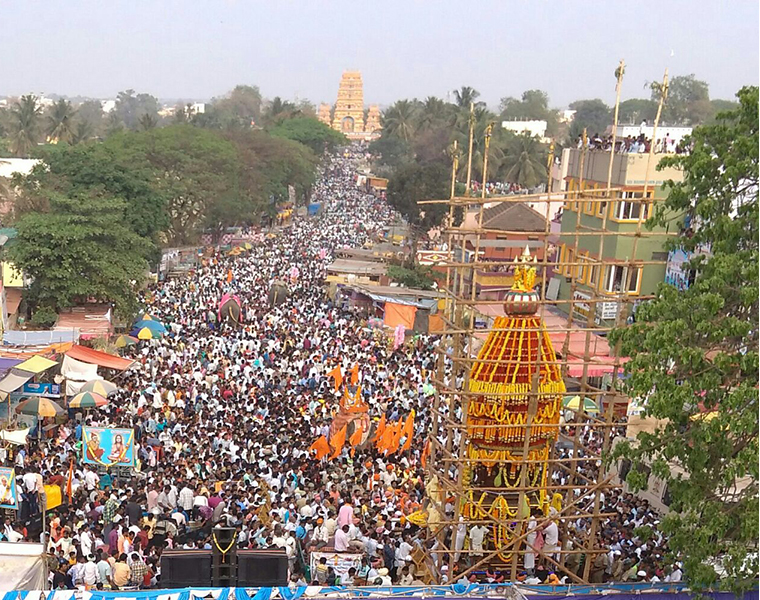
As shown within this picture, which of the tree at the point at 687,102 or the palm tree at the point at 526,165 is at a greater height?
the tree at the point at 687,102

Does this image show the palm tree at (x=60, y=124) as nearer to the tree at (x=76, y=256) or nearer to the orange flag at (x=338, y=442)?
the tree at (x=76, y=256)

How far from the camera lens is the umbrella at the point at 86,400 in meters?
18.1

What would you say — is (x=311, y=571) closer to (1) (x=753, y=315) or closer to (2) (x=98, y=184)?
(1) (x=753, y=315)

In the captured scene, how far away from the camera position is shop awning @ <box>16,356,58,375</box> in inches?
739

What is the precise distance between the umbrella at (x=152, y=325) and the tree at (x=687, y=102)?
7853 cm

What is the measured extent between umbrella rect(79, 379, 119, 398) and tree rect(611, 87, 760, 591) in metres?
11.9

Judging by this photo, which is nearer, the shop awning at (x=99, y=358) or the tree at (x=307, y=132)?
the shop awning at (x=99, y=358)

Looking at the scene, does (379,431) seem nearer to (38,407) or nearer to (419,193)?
(38,407)

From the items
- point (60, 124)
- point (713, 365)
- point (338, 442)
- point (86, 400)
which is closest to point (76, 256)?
point (86, 400)

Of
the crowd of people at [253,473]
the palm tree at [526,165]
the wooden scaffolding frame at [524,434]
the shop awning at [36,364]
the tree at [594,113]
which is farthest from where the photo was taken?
the tree at [594,113]

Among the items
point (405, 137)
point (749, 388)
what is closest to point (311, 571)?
point (749, 388)

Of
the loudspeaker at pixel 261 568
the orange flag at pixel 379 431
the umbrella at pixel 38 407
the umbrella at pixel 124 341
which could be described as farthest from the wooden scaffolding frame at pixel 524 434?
the umbrella at pixel 124 341

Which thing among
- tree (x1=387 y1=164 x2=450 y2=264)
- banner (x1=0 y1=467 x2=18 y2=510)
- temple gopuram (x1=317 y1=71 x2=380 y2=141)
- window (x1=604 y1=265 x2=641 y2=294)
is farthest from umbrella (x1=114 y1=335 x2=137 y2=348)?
temple gopuram (x1=317 y1=71 x2=380 y2=141)

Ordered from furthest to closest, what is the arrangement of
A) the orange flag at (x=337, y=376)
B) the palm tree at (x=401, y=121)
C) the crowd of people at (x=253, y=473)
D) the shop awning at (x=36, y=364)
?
the palm tree at (x=401, y=121)
the orange flag at (x=337, y=376)
the shop awning at (x=36, y=364)
the crowd of people at (x=253, y=473)
